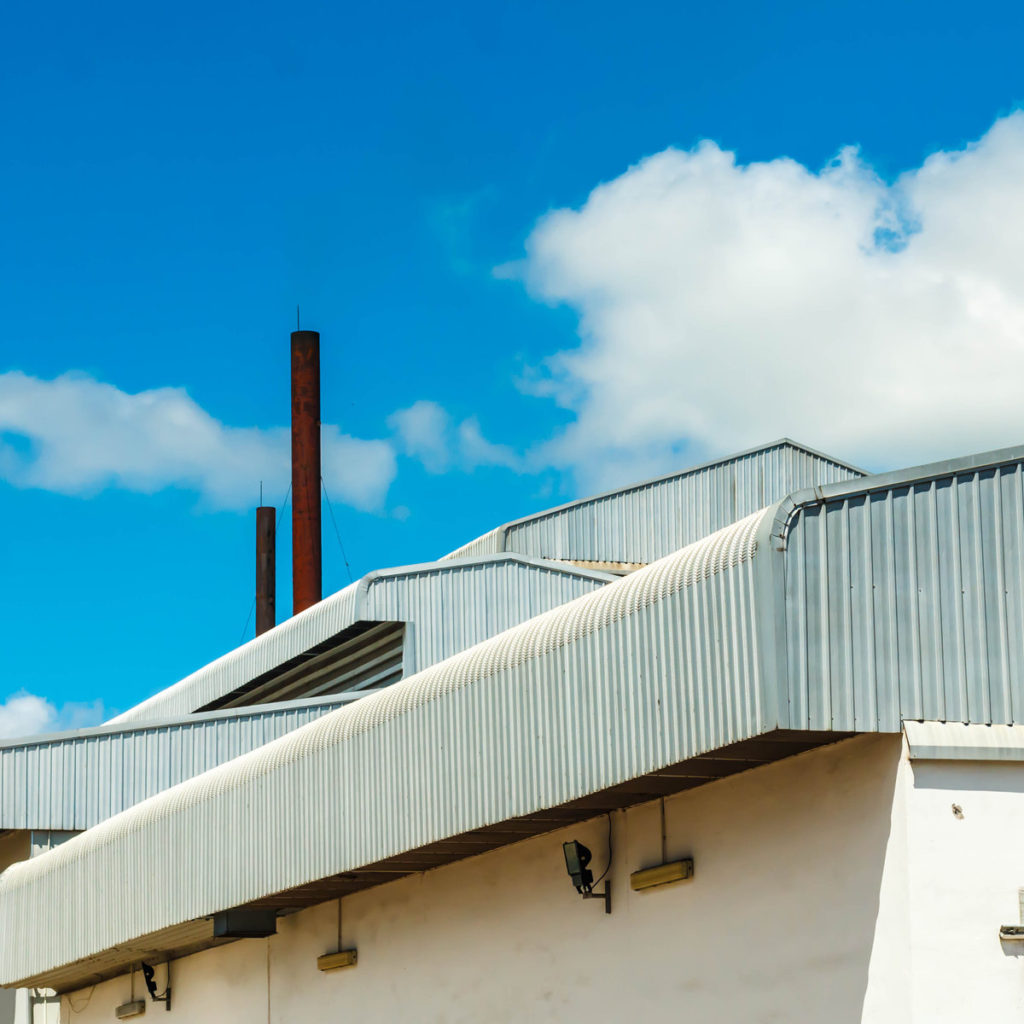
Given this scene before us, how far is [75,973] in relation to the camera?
2003 centimetres

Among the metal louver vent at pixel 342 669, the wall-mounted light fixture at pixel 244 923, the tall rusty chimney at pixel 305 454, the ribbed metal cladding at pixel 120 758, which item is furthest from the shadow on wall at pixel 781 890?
the tall rusty chimney at pixel 305 454

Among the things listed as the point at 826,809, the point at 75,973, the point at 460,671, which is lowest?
the point at 75,973

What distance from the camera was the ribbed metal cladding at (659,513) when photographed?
1198 inches

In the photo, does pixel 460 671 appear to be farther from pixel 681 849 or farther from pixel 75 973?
pixel 75 973

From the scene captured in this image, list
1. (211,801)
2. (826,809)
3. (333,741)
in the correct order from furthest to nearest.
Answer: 1. (211,801)
2. (333,741)
3. (826,809)

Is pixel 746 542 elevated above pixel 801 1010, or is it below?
above

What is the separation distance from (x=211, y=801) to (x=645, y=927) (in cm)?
569

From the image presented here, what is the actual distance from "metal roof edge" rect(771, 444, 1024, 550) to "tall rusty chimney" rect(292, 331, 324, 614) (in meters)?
27.3

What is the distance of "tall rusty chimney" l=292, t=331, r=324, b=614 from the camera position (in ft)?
120

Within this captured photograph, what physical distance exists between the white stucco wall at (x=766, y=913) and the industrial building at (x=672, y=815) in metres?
0.02

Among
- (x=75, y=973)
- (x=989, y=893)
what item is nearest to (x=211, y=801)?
(x=75, y=973)

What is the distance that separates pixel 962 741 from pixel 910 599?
847mm

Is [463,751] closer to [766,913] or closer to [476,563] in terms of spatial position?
[766,913]

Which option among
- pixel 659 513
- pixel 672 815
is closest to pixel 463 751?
pixel 672 815
